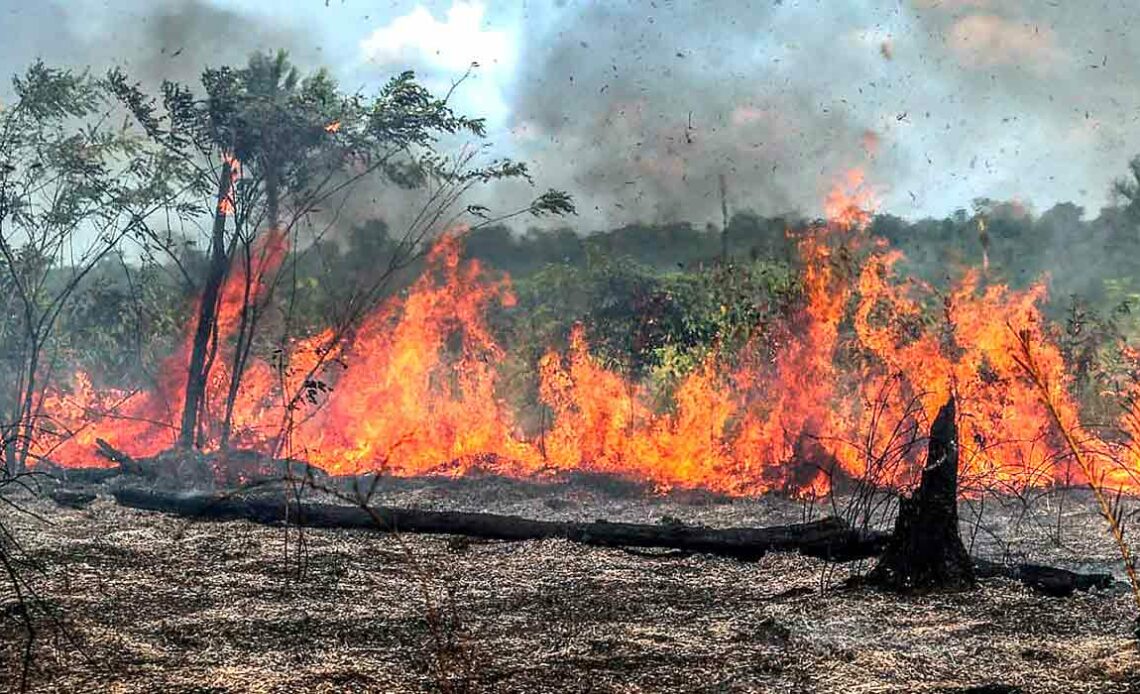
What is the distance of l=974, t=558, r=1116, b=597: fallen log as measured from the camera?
6.34m

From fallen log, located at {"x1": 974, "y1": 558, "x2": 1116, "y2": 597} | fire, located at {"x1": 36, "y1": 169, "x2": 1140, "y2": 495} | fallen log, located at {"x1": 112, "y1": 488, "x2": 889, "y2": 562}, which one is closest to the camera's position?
fallen log, located at {"x1": 974, "y1": 558, "x2": 1116, "y2": 597}

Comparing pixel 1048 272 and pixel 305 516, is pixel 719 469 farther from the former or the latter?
pixel 1048 272

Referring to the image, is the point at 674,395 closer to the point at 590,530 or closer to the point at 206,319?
the point at 590,530

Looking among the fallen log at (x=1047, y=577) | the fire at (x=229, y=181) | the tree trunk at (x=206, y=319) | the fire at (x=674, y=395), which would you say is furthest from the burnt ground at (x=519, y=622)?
the fire at (x=229, y=181)

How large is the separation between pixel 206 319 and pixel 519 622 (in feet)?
33.3

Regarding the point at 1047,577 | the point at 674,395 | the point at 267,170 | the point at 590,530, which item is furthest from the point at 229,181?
the point at 1047,577

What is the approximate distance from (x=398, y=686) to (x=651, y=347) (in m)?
12.5

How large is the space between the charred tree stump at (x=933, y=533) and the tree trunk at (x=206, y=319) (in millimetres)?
10838

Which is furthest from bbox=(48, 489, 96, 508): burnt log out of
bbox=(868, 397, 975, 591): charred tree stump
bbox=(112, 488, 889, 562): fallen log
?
bbox=(868, 397, 975, 591): charred tree stump

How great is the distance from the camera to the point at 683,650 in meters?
5.17

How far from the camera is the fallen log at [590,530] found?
752cm

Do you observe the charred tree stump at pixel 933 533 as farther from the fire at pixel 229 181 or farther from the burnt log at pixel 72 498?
the fire at pixel 229 181

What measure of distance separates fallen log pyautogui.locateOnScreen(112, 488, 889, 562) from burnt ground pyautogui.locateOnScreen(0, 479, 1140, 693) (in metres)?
0.12

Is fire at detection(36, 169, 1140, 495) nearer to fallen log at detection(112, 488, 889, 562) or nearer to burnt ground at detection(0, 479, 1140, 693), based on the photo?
fallen log at detection(112, 488, 889, 562)
